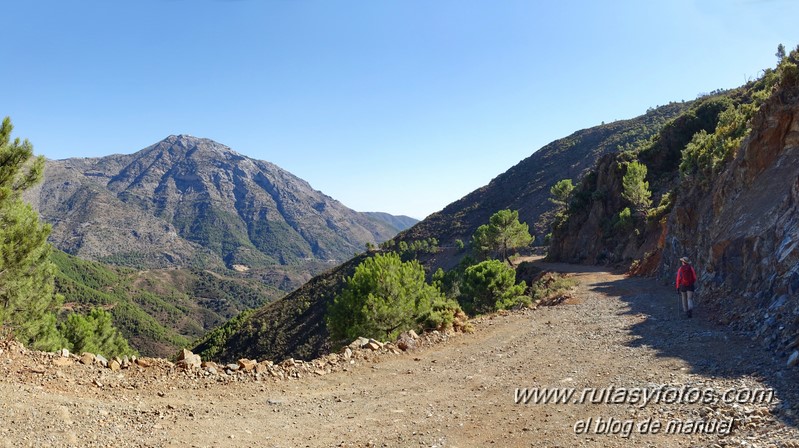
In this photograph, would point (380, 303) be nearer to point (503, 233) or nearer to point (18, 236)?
point (18, 236)

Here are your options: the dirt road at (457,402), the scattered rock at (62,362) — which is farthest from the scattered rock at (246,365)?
the scattered rock at (62,362)

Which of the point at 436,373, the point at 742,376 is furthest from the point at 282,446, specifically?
the point at 742,376

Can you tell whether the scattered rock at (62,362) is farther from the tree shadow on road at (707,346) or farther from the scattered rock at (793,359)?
the scattered rock at (793,359)

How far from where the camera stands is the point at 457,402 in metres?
7.23

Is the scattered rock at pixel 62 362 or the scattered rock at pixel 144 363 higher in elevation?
the scattered rock at pixel 62 362

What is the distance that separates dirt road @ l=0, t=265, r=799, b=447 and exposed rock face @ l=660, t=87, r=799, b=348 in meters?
0.98

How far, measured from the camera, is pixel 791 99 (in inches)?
534

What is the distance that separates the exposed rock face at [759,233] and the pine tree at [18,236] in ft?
52.1

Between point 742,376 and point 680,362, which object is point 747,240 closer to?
point 680,362

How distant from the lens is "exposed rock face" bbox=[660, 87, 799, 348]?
8711mm

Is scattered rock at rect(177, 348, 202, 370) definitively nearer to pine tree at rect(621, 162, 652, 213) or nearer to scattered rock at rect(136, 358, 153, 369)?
scattered rock at rect(136, 358, 153, 369)

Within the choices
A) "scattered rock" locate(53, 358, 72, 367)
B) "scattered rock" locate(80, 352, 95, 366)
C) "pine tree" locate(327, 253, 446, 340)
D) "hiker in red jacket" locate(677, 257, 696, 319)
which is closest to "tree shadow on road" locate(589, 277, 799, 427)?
"hiker in red jacket" locate(677, 257, 696, 319)

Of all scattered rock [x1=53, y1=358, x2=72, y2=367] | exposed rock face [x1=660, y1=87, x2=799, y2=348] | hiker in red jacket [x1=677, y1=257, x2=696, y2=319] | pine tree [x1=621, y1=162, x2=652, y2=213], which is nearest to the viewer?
scattered rock [x1=53, y1=358, x2=72, y2=367]

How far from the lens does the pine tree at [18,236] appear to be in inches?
395
